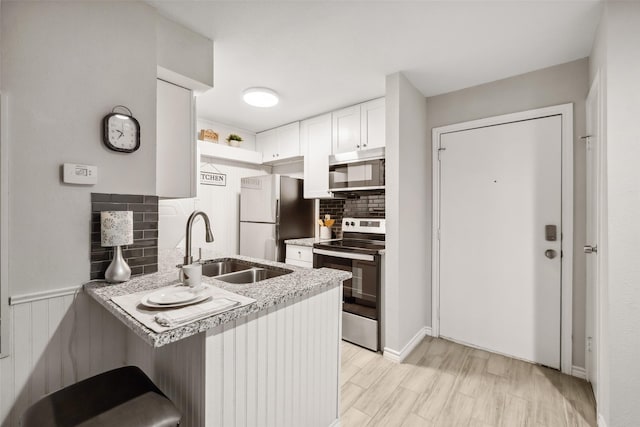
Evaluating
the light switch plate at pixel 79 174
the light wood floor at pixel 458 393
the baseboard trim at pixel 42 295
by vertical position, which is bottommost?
the light wood floor at pixel 458 393

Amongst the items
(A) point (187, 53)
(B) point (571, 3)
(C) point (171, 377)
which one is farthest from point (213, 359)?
(B) point (571, 3)

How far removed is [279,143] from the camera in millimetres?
4027

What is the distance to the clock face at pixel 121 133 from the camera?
148cm

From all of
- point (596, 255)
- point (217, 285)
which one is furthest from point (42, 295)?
point (596, 255)

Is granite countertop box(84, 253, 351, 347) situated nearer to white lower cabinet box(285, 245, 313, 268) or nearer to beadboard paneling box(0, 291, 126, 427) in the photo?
beadboard paneling box(0, 291, 126, 427)

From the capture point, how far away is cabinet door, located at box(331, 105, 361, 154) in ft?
10.4

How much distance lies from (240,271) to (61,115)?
1185 millimetres

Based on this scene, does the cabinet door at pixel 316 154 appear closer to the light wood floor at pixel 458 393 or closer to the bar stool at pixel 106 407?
the light wood floor at pixel 458 393

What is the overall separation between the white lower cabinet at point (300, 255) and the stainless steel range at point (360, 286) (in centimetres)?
22

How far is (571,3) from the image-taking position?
163cm

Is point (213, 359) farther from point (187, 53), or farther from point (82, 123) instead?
point (187, 53)

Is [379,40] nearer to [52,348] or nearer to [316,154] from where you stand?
[316,154]

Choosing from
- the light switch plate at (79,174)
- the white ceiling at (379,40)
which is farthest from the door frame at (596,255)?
the light switch plate at (79,174)

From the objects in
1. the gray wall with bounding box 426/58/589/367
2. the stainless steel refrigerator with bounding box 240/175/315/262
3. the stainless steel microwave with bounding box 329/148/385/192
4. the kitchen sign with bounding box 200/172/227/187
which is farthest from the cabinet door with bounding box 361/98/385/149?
the kitchen sign with bounding box 200/172/227/187
